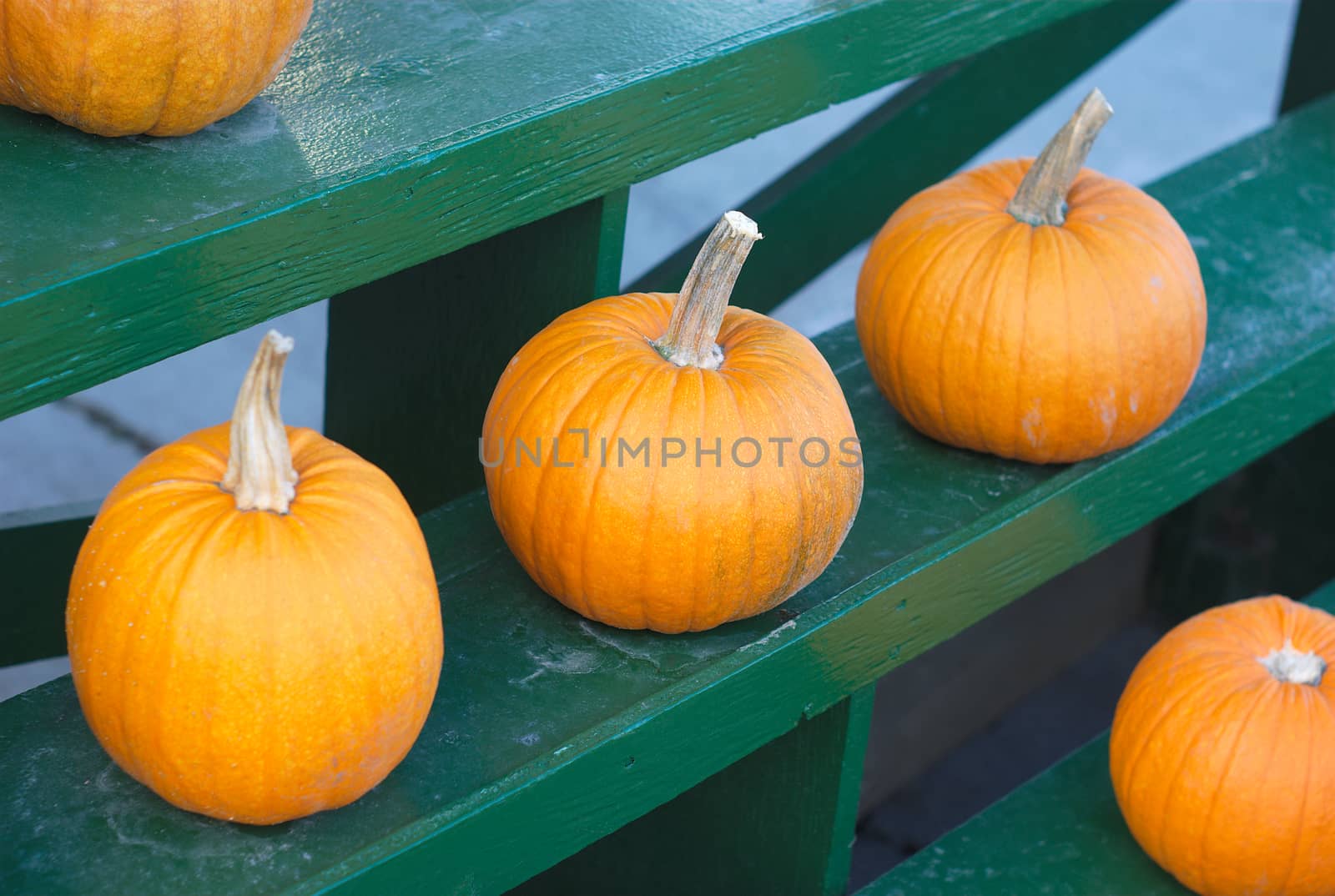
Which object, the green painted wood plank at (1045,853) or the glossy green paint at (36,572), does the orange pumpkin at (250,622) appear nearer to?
the green painted wood plank at (1045,853)

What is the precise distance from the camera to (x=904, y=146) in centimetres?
270

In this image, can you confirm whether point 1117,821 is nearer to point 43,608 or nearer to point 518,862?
point 518,862

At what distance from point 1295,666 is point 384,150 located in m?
1.15

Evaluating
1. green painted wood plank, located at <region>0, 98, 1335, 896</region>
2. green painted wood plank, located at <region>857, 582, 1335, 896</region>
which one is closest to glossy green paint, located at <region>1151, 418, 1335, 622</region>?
green painted wood plank, located at <region>0, 98, 1335, 896</region>

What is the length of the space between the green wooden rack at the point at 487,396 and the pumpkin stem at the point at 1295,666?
0.91 feet

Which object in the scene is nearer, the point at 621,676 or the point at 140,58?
the point at 140,58

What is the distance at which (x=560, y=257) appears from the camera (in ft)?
5.90

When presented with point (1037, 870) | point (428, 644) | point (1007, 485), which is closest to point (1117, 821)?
point (1037, 870)

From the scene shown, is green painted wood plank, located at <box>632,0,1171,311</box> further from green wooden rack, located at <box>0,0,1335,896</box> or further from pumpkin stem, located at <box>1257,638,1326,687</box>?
pumpkin stem, located at <box>1257,638,1326,687</box>

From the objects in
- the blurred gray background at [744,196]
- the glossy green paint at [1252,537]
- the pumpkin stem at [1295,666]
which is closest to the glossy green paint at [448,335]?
the blurred gray background at [744,196]

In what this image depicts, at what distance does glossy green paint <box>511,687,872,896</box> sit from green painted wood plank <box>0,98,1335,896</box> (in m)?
0.13

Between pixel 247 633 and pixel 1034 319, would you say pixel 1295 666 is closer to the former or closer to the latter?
pixel 1034 319

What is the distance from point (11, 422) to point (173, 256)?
2.78 metres

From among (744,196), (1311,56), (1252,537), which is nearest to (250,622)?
(1252,537)
